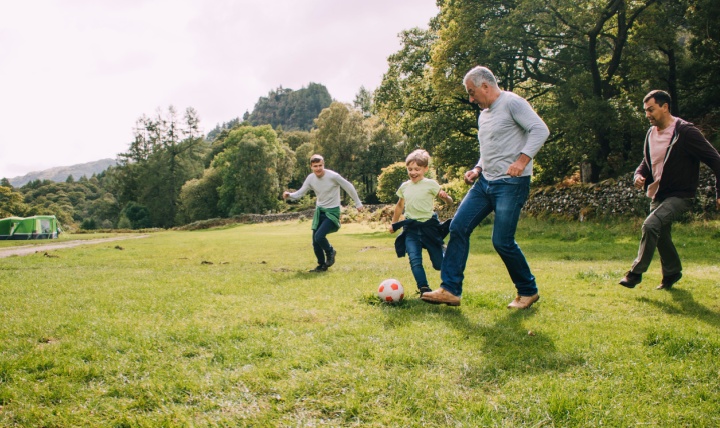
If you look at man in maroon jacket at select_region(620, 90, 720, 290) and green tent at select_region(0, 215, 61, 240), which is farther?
green tent at select_region(0, 215, 61, 240)

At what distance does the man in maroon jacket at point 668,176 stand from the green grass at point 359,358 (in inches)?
16.6

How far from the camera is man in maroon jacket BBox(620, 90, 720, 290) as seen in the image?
5.37 metres

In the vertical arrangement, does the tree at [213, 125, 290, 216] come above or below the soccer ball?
above

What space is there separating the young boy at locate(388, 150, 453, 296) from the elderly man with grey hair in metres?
0.76

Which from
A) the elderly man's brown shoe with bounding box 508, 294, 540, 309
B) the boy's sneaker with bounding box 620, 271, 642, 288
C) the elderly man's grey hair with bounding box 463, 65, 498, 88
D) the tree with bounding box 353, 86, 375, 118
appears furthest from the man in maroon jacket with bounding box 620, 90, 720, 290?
the tree with bounding box 353, 86, 375, 118

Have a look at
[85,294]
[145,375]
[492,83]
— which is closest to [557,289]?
[492,83]

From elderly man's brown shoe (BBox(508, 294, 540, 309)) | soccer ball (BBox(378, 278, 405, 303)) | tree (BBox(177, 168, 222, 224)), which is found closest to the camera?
elderly man's brown shoe (BBox(508, 294, 540, 309))

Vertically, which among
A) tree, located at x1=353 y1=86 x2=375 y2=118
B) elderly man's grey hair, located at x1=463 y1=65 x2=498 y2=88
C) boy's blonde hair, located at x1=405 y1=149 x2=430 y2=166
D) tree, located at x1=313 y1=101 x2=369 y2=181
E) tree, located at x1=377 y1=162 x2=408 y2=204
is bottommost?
boy's blonde hair, located at x1=405 y1=149 x2=430 y2=166

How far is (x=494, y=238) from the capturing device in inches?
193

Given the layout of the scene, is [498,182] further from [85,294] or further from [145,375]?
[85,294]

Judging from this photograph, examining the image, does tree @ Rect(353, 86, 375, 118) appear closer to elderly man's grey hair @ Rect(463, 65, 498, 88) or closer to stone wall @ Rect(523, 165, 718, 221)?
stone wall @ Rect(523, 165, 718, 221)

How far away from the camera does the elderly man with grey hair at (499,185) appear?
4770 millimetres

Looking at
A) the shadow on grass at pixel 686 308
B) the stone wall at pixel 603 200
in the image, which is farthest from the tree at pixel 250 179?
the shadow on grass at pixel 686 308

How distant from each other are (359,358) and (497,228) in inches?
92.6
